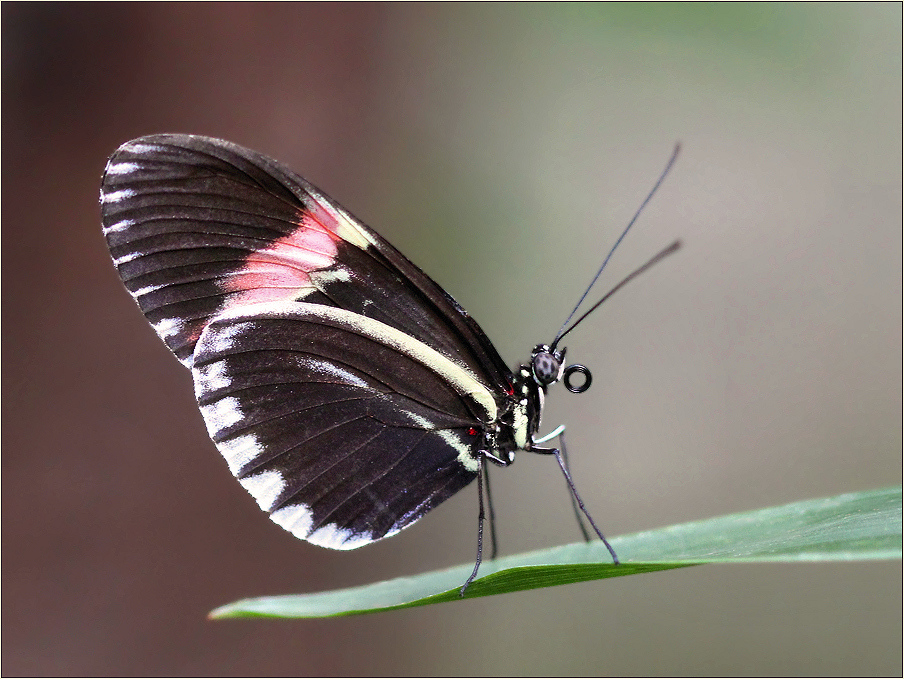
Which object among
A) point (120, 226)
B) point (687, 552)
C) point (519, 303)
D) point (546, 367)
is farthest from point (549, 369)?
point (519, 303)

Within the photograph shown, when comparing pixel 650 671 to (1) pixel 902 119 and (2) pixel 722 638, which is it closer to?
(2) pixel 722 638

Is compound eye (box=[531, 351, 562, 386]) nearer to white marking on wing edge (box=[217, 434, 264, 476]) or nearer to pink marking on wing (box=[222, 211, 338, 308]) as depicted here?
pink marking on wing (box=[222, 211, 338, 308])

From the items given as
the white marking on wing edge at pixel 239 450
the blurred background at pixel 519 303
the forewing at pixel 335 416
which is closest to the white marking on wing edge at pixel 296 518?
the forewing at pixel 335 416

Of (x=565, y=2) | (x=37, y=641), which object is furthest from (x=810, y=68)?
(x=37, y=641)

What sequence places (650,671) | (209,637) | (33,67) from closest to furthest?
(33,67) → (209,637) → (650,671)

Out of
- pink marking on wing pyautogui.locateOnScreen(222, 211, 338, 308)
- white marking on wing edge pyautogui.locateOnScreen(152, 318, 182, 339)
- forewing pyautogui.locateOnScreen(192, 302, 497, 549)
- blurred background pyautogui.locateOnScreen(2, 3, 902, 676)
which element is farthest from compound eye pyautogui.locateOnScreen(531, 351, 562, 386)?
blurred background pyautogui.locateOnScreen(2, 3, 902, 676)

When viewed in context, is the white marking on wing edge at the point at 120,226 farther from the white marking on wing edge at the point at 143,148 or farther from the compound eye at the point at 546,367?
the compound eye at the point at 546,367
